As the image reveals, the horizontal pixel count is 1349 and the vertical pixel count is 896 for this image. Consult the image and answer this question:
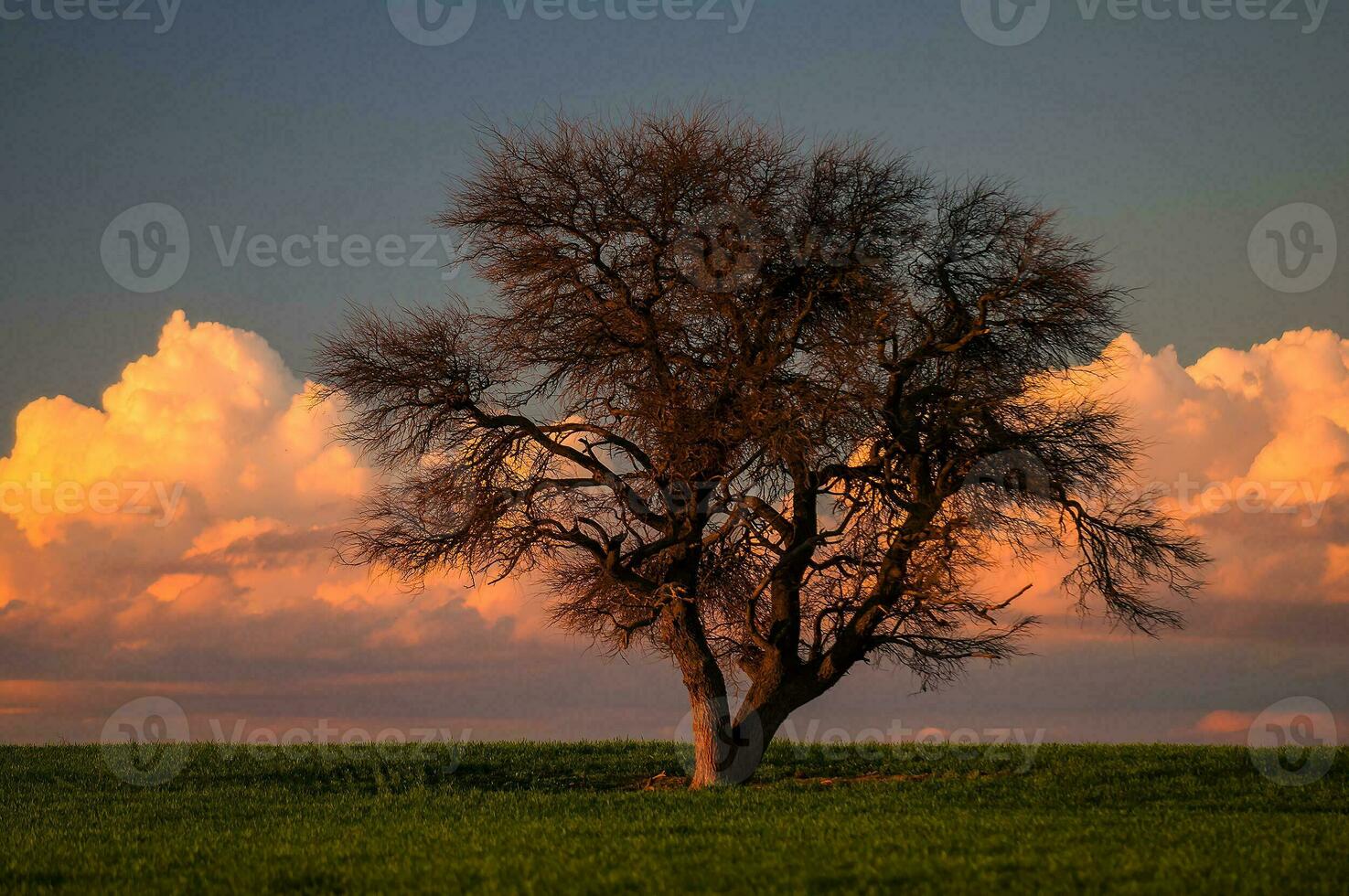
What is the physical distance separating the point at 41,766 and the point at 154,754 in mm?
2918

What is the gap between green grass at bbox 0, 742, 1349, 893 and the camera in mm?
13641

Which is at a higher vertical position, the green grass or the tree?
the tree

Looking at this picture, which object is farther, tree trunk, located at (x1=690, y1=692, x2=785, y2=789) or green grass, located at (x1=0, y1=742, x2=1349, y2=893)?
tree trunk, located at (x1=690, y1=692, x2=785, y2=789)

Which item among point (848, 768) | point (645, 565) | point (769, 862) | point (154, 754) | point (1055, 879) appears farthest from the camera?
point (154, 754)

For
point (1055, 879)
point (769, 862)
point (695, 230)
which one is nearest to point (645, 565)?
point (695, 230)

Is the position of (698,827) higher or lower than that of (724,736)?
lower

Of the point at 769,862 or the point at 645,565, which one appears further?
the point at 645,565

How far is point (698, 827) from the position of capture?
17.0 metres

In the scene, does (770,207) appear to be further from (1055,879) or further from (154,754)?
(154,754)

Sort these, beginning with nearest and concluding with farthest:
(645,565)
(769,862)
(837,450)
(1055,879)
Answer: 1. (1055,879)
2. (769,862)
3. (837,450)
4. (645,565)

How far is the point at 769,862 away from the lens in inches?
553

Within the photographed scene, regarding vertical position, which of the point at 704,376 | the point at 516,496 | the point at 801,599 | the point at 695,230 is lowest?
the point at 801,599

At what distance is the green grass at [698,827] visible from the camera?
44.8 ft

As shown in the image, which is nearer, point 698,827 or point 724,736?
point 698,827
